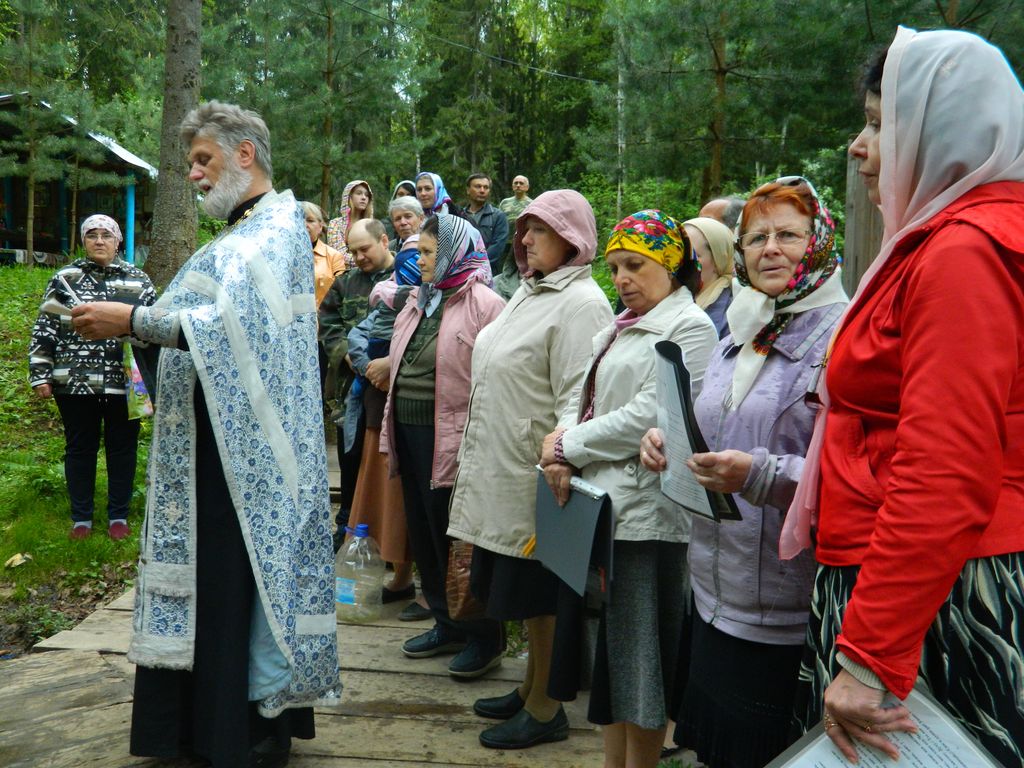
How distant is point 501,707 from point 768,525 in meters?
1.77

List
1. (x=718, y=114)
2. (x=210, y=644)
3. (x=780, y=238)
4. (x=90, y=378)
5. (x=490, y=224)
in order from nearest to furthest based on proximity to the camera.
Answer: (x=780, y=238) < (x=210, y=644) < (x=90, y=378) < (x=490, y=224) < (x=718, y=114)

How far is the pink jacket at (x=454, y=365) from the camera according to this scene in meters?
3.88

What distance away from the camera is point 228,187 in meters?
3.13

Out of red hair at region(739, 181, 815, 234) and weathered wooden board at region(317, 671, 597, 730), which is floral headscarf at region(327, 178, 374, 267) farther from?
red hair at region(739, 181, 815, 234)

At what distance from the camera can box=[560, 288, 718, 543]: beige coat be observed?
2645 mm

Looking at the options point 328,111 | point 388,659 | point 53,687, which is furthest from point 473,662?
point 328,111

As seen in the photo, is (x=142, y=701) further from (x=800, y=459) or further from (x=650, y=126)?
(x=650, y=126)

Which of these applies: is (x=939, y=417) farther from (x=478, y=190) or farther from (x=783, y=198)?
(x=478, y=190)

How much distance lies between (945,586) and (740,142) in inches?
415

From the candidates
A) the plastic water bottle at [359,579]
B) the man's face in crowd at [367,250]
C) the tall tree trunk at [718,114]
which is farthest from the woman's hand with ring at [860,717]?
the tall tree trunk at [718,114]

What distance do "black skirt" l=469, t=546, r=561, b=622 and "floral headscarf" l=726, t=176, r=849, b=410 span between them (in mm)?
1351

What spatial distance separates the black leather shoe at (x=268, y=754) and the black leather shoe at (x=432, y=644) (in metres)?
1.06

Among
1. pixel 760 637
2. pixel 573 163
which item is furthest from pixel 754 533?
pixel 573 163

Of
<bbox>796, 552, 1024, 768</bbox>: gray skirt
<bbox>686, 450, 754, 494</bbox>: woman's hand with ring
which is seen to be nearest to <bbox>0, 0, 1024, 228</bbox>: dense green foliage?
<bbox>686, 450, 754, 494</bbox>: woman's hand with ring
